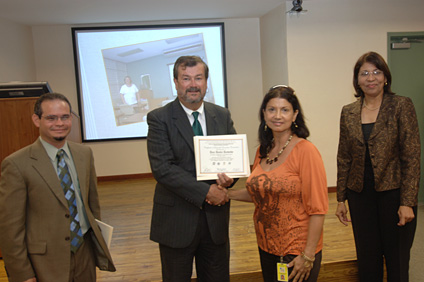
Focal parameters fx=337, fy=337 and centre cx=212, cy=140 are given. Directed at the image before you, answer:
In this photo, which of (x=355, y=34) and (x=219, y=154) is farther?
(x=355, y=34)

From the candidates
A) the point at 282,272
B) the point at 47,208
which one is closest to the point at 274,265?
the point at 282,272

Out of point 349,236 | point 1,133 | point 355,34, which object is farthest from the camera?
point 355,34

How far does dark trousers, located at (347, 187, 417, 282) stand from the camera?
1.95 m

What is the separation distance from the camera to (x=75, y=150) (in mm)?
1755

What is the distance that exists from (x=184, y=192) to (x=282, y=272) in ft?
1.99

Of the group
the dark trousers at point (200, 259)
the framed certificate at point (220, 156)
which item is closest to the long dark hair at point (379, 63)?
the framed certificate at point (220, 156)

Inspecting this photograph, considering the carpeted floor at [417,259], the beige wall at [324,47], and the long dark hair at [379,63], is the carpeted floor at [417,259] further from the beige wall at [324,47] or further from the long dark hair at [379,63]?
the beige wall at [324,47]

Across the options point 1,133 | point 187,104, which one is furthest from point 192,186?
point 1,133

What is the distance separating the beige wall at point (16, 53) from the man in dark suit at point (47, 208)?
4.24 metres

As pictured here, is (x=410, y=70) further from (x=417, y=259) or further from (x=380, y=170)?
(x=380, y=170)

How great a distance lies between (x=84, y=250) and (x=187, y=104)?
923 millimetres

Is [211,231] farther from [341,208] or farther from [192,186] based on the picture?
[341,208]

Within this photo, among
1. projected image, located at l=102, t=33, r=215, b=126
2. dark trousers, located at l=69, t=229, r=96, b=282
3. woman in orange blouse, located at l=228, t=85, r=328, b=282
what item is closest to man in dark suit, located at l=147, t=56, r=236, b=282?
woman in orange blouse, located at l=228, t=85, r=328, b=282

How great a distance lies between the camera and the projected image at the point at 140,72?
618 centimetres
